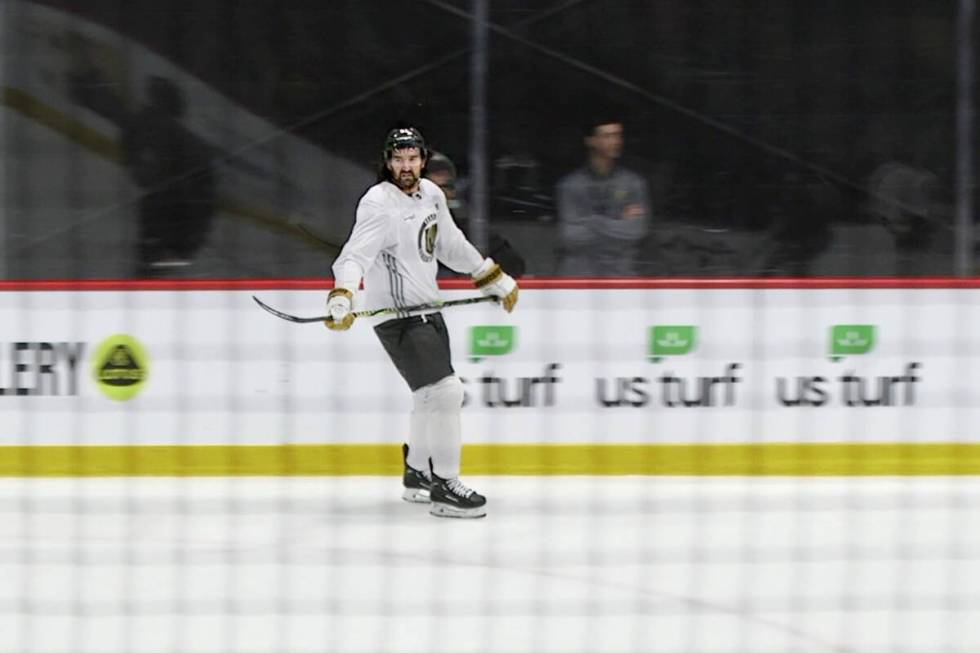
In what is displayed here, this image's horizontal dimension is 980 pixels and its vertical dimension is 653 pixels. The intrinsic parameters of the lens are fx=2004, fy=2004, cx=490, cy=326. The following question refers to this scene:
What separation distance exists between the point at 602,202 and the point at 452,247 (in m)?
1.17

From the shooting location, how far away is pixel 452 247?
723 cm

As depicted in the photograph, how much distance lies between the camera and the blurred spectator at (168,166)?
8273 millimetres

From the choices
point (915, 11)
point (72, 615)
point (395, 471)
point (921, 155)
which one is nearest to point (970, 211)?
point (921, 155)

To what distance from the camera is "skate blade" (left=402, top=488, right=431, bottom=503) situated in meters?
7.32

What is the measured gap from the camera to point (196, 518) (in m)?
6.89

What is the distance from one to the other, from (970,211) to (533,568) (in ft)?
10.3

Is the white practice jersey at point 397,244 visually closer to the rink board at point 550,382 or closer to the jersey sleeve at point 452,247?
the jersey sleeve at point 452,247

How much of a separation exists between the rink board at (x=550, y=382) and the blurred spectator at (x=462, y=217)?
0.85 feet

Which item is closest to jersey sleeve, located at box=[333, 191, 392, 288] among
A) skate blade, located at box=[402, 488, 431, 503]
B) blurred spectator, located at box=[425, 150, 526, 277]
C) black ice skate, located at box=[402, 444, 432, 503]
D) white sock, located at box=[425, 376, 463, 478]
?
white sock, located at box=[425, 376, 463, 478]

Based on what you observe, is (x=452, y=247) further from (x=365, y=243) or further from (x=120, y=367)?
(x=120, y=367)

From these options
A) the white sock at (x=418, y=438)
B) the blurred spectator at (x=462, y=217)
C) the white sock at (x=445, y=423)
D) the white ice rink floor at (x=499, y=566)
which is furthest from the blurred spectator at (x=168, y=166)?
the white sock at (x=445, y=423)

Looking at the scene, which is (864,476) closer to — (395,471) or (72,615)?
(395,471)

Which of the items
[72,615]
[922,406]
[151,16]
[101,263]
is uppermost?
[151,16]

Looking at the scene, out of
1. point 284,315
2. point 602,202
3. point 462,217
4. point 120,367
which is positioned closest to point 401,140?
point 284,315
